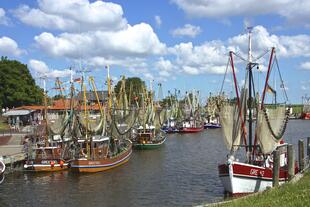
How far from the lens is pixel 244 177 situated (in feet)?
108

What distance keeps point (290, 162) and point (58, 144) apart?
30.1m

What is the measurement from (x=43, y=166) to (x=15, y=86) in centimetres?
6757

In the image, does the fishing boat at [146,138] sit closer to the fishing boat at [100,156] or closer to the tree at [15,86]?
the fishing boat at [100,156]

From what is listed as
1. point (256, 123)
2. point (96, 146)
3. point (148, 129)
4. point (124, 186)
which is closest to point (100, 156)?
point (96, 146)

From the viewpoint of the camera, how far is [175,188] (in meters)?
40.1

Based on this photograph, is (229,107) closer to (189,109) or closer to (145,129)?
(145,129)

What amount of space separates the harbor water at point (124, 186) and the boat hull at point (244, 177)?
187 cm

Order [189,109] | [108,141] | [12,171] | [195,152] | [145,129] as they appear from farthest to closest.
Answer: [189,109]
[145,129]
[195,152]
[108,141]
[12,171]

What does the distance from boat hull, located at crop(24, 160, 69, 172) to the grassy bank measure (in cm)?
3062

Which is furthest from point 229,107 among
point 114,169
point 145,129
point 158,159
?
point 145,129

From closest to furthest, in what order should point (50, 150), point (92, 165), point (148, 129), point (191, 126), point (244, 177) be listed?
point (244, 177) < point (92, 165) < point (50, 150) < point (148, 129) < point (191, 126)

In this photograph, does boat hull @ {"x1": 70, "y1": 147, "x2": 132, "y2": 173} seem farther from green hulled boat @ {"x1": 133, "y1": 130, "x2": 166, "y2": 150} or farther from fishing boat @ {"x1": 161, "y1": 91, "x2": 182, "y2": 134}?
fishing boat @ {"x1": 161, "y1": 91, "x2": 182, "y2": 134}

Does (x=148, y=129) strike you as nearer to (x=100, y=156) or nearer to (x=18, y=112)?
(x=100, y=156)

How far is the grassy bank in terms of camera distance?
18.7m
